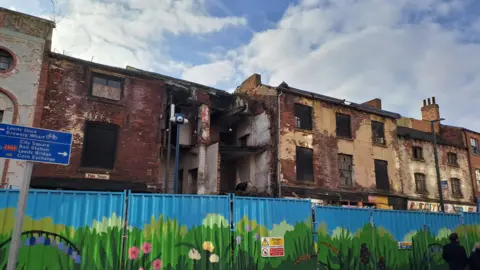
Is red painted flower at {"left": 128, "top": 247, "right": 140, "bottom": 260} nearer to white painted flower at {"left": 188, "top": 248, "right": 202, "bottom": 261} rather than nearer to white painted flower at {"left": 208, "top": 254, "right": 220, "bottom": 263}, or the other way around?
white painted flower at {"left": 188, "top": 248, "right": 202, "bottom": 261}

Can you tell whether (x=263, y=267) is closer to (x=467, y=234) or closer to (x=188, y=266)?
(x=188, y=266)

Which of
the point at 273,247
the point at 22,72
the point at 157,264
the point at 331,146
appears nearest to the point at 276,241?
the point at 273,247

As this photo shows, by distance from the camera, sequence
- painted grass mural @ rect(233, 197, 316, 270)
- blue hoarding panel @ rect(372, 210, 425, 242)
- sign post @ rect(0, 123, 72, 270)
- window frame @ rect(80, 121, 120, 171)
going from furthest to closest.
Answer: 1. window frame @ rect(80, 121, 120, 171)
2. blue hoarding panel @ rect(372, 210, 425, 242)
3. painted grass mural @ rect(233, 197, 316, 270)
4. sign post @ rect(0, 123, 72, 270)

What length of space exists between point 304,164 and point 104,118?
1267 centimetres

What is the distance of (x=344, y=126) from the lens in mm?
26453

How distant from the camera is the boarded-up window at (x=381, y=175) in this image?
87.8ft

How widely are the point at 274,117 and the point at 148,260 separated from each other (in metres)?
16.5

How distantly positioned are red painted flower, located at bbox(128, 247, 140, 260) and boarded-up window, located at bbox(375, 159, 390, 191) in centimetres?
2208

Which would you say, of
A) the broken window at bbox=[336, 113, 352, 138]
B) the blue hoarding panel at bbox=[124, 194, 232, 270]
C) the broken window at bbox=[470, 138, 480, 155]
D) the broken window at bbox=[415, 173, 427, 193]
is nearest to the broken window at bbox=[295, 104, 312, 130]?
the broken window at bbox=[336, 113, 352, 138]

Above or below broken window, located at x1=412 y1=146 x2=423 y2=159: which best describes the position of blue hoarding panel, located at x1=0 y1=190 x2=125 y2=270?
below

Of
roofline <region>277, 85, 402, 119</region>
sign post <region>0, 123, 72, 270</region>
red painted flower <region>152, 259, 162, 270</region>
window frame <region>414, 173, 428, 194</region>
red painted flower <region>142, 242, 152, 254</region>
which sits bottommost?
red painted flower <region>152, 259, 162, 270</region>

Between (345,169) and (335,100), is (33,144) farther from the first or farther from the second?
(335,100)

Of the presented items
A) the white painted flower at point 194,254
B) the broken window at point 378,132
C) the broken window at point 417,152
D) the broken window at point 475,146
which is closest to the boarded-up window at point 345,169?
the broken window at point 378,132

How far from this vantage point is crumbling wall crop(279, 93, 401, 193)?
23.5 m
